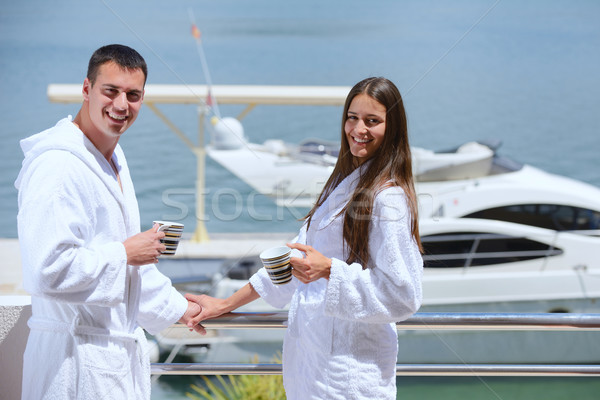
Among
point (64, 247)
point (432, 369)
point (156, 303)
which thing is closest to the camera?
point (64, 247)

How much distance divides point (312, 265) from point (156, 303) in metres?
0.51

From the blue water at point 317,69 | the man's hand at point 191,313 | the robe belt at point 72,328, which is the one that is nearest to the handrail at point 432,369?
the man's hand at point 191,313

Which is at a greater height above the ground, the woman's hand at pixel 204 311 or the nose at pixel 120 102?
the nose at pixel 120 102

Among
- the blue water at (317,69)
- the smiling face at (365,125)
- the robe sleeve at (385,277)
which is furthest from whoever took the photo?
the blue water at (317,69)

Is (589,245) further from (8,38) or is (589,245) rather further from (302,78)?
(8,38)

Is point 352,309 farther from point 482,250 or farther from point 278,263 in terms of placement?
point 482,250

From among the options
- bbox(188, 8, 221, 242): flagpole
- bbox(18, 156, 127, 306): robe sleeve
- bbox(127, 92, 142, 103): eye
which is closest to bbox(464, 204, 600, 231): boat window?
bbox(188, 8, 221, 242): flagpole

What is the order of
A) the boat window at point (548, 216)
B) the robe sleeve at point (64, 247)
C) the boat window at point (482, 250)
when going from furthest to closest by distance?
the boat window at point (548, 216)
the boat window at point (482, 250)
the robe sleeve at point (64, 247)

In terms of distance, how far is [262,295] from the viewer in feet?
6.28

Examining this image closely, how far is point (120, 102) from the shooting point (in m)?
1.62

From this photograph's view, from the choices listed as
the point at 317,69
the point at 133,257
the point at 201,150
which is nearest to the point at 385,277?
the point at 133,257

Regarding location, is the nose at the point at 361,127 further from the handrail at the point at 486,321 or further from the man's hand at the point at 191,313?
the man's hand at the point at 191,313

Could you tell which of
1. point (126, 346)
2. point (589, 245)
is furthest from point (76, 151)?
point (589, 245)

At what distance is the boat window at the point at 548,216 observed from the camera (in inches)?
428
